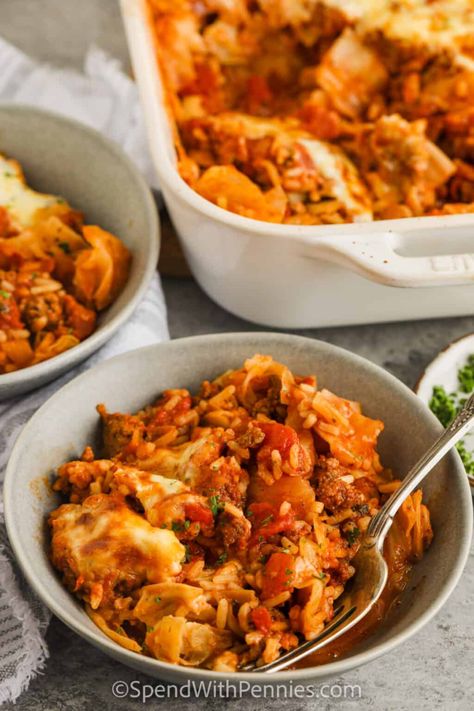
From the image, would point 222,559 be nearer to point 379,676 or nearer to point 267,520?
point 267,520

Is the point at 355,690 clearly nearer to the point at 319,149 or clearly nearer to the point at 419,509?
the point at 419,509

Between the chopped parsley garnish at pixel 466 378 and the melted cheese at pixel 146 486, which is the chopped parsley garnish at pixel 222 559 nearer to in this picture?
the melted cheese at pixel 146 486

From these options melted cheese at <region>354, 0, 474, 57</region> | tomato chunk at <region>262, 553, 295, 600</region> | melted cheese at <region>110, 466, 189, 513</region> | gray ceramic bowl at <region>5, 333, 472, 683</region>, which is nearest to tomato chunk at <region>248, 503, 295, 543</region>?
tomato chunk at <region>262, 553, 295, 600</region>

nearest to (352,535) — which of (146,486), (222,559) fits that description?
(222,559)

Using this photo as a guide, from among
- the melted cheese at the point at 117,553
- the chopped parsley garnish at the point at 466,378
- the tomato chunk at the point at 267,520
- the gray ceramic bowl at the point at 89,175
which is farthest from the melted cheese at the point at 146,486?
the chopped parsley garnish at the point at 466,378

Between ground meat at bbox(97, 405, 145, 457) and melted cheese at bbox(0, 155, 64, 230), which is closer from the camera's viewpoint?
ground meat at bbox(97, 405, 145, 457)

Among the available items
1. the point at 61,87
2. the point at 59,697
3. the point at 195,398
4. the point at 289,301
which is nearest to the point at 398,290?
the point at 289,301

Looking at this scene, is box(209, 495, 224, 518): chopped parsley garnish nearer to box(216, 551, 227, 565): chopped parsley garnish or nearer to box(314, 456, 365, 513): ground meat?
box(216, 551, 227, 565): chopped parsley garnish
